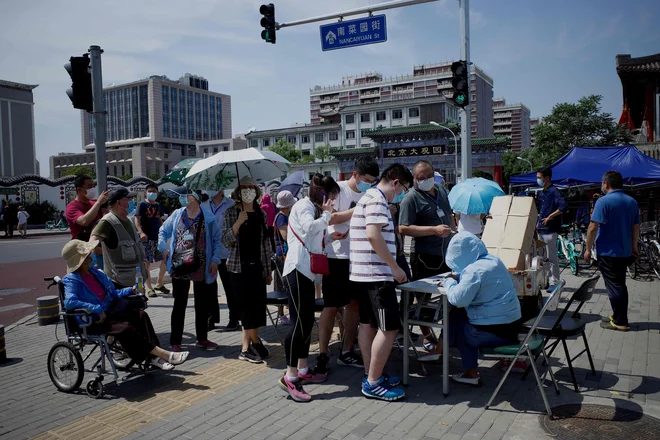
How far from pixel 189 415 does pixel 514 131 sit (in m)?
146

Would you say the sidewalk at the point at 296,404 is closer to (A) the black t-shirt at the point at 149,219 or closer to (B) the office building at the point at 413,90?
(A) the black t-shirt at the point at 149,219

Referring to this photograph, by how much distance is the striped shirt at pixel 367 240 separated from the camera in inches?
161

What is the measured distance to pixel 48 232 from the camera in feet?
104

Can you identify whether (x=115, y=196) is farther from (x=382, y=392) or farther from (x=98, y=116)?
(x=382, y=392)

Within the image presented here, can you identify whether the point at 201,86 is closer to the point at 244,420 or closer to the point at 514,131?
the point at 514,131

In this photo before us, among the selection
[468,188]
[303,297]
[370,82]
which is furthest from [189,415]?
[370,82]

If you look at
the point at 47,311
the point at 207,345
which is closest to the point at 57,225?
the point at 47,311

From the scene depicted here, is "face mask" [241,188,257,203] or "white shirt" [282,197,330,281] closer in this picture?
"white shirt" [282,197,330,281]

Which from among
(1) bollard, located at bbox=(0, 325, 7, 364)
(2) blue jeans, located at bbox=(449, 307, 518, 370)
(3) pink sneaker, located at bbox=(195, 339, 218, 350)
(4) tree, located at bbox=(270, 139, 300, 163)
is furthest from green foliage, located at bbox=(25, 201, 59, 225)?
(4) tree, located at bbox=(270, 139, 300, 163)

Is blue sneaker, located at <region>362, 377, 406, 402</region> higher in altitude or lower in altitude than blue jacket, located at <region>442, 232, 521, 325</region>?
lower

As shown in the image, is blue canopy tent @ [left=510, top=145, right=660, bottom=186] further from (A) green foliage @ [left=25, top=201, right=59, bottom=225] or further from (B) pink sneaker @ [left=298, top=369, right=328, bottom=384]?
(A) green foliage @ [left=25, top=201, right=59, bottom=225]

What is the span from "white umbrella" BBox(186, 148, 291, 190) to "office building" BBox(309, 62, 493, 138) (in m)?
89.6

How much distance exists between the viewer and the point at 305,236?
4.44 metres

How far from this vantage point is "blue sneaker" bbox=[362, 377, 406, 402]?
4.23 meters
